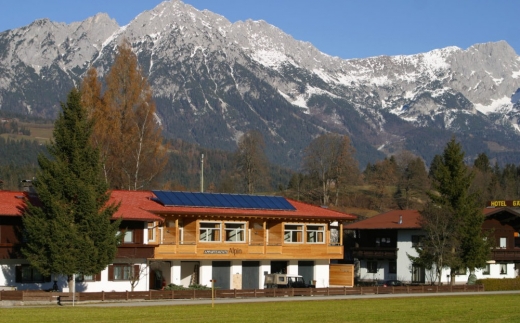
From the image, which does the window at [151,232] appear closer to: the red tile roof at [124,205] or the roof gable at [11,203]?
the red tile roof at [124,205]

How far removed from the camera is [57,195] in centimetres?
Result: 5781

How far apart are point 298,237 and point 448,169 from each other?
1531 cm

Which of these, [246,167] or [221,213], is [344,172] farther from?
[221,213]

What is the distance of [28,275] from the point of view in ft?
206

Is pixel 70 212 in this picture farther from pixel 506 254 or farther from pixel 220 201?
pixel 506 254

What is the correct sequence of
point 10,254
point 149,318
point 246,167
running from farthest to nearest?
1. point 246,167
2. point 10,254
3. point 149,318

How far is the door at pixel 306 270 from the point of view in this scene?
80000mm

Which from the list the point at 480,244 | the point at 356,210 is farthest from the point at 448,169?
the point at 356,210

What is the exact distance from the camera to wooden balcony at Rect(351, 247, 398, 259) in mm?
92438

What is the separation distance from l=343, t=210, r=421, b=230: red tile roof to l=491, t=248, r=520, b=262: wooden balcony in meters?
8.25

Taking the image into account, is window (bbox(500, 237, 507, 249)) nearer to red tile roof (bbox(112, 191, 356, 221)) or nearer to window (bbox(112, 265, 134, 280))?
red tile roof (bbox(112, 191, 356, 221))

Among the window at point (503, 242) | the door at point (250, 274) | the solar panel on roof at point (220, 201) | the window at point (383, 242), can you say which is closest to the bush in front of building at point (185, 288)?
the solar panel on roof at point (220, 201)

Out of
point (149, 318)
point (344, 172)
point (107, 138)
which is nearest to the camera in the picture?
point (149, 318)

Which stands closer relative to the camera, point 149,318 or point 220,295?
point 149,318
